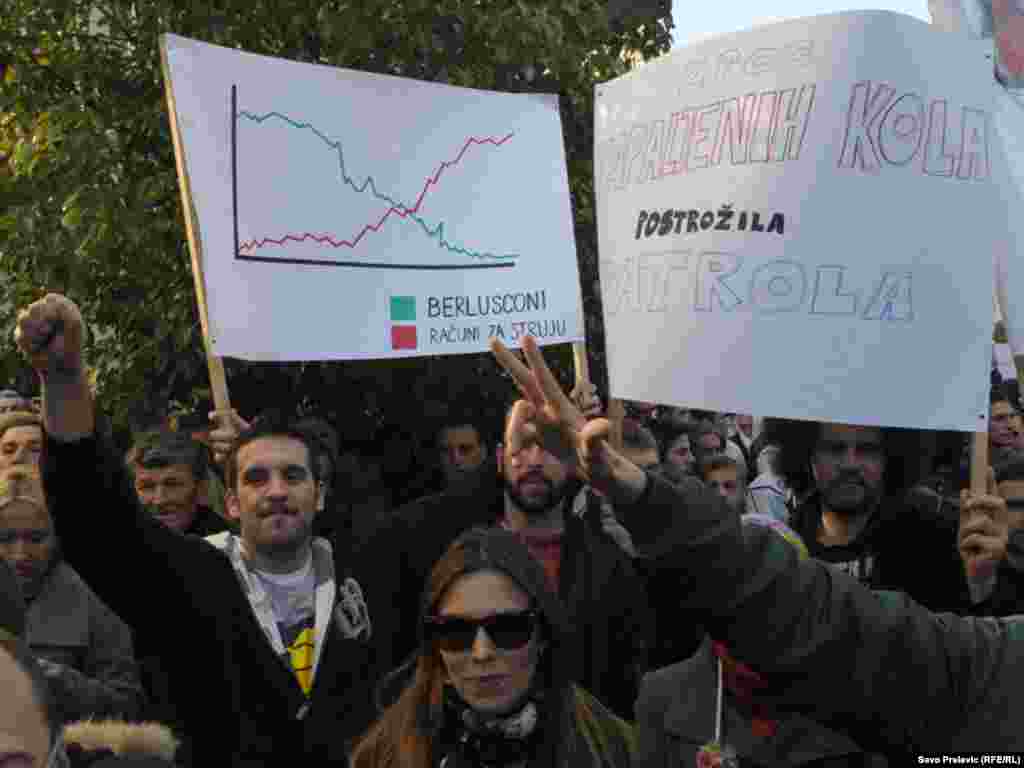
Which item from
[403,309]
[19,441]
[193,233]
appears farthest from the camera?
[403,309]

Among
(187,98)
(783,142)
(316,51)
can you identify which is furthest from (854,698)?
(316,51)

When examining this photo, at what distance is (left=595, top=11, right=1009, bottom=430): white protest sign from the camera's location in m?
4.07

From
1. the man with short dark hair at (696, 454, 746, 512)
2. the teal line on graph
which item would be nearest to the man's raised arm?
the teal line on graph

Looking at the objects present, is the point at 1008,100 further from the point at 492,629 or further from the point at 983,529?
the point at 492,629

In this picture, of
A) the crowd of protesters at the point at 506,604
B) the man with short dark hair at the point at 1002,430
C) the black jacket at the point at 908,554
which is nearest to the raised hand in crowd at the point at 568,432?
the crowd of protesters at the point at 506,604

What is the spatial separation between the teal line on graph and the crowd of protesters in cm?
72

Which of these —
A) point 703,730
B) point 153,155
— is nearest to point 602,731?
point 703,730

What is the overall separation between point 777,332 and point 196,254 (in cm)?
231

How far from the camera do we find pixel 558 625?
11.3 feet

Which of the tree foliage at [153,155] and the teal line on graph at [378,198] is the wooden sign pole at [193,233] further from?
the tree foliage at [153,155]

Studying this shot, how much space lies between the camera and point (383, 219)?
6184 mm

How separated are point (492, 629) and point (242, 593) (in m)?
1.01

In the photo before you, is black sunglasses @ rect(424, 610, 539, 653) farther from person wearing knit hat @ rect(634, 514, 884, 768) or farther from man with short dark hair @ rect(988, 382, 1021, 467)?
man with short dark hair @ rect(988, 382, 1021, 467)

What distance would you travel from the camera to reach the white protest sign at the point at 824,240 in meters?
4.07
